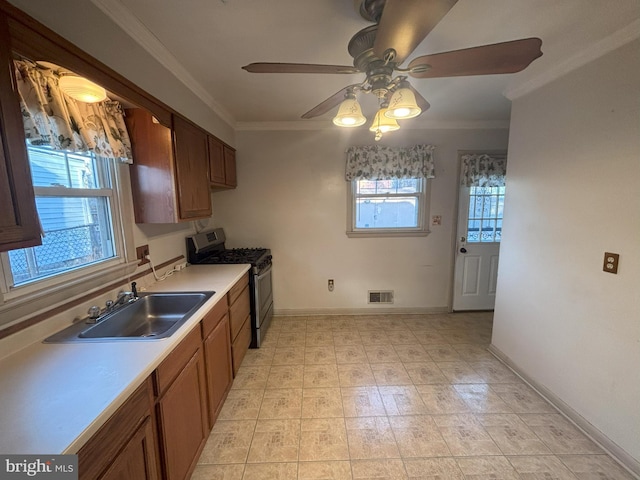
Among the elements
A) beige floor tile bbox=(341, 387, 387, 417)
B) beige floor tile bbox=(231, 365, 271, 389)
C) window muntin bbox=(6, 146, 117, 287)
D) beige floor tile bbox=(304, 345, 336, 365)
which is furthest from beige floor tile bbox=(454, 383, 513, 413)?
window muntin bbox=(6, 146, 117, 287)

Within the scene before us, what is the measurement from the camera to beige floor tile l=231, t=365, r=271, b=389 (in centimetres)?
221

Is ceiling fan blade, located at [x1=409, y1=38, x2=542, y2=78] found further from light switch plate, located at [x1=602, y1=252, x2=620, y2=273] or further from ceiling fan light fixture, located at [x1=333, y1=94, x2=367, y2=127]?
light switch plate, located at [x1=602, y1=252, x2=620, y2=273]

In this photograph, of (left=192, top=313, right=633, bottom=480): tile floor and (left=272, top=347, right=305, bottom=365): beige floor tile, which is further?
(left=272, top=347, right=305, bottom=365): beige floor tile

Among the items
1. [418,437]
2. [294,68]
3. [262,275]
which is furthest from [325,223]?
[418,437]

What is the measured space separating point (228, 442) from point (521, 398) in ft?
7.18

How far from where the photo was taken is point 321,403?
2.02m

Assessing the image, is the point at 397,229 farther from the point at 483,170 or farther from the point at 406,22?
the point at 406,22

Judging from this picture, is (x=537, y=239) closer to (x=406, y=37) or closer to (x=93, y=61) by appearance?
(x=406, y=37)

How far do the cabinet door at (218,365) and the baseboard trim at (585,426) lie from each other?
8.08ft

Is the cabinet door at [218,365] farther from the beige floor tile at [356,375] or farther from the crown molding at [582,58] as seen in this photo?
the crown molding at [582,58]

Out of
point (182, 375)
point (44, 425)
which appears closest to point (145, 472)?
point (182, 375)

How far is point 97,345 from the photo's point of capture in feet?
3.93

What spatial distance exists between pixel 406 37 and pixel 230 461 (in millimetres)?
2336

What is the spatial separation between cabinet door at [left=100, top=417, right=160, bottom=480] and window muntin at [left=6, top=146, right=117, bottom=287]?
0.90 meters
